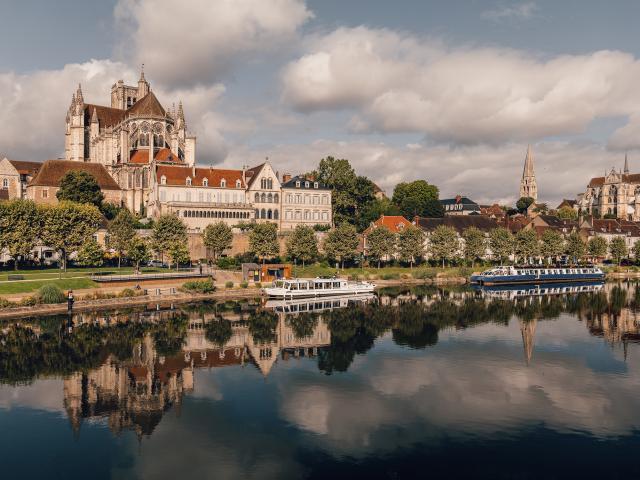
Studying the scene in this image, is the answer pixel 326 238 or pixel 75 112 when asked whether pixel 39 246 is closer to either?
pixel 326 238

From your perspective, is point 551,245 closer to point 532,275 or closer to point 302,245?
point 532,275

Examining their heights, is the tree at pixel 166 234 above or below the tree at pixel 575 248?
above

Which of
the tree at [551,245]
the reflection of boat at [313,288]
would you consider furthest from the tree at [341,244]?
the tree at [551,245]

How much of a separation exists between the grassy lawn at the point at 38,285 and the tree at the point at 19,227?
27.5 ft

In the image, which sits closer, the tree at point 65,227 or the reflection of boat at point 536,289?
the tree at point 65,227

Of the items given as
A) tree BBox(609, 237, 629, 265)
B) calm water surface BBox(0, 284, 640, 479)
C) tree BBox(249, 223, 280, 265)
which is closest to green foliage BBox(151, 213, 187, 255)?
tree BBox(249, 223, 280, 265)

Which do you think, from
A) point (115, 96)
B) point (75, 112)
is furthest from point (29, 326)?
point (115, 96)

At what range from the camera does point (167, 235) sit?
6594 cm

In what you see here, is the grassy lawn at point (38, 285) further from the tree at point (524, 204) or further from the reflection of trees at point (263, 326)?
the tree at point (524, 204)

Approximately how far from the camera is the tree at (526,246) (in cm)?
Answer: 9575

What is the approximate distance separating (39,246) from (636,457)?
6771 centimetres

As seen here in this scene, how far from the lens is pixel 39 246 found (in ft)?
226

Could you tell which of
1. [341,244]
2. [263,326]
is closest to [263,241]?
[341,244]

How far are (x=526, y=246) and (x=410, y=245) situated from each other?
25777 mm
